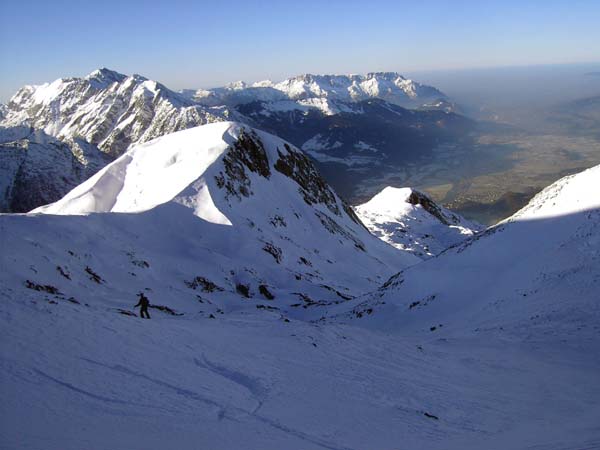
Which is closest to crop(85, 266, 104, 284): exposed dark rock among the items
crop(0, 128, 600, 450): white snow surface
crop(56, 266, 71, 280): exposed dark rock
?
crop(0, 128, 600, 450): white snow surface

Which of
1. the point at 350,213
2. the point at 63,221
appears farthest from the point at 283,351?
the point at 350,213

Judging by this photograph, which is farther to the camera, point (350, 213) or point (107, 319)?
point (350, 213)

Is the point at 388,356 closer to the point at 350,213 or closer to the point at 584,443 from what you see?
the point at 584,443

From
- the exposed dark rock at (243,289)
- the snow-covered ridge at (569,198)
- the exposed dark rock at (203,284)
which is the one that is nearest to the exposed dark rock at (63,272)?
the exposed dark rock at (203,284)

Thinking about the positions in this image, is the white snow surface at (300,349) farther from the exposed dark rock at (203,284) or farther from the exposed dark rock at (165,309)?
the exposed dark rock at (165,309)

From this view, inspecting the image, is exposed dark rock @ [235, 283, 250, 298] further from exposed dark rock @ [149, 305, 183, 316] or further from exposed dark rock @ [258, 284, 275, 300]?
exposed dark rock @ [149, 305, 183, 316]

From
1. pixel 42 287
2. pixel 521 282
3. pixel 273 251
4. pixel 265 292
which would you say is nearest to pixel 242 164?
pixel 273 251

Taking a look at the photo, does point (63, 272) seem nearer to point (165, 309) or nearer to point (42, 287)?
point (42, 287)

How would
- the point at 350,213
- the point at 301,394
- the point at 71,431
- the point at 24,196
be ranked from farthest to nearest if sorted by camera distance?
the point at 24,196
the point at 350,213
the point at 301,394
the point at 71,431
